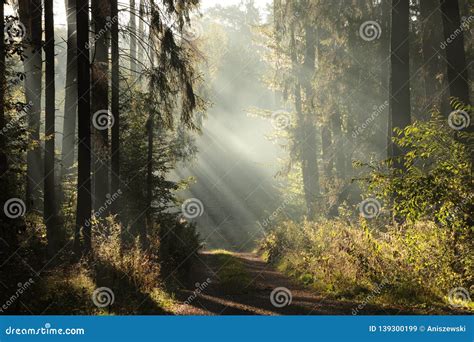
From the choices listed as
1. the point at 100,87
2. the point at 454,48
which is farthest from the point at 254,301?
the point at 454,48

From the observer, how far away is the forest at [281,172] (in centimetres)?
881

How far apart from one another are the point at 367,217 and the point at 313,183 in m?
8.55

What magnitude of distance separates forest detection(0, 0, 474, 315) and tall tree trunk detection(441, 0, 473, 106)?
4 centimetres

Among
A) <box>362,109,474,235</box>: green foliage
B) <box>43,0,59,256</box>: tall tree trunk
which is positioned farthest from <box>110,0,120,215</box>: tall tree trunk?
<box>362,109,474,235</box>: green foliage

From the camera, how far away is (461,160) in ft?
27.9

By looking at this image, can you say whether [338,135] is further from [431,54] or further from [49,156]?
[49,156]

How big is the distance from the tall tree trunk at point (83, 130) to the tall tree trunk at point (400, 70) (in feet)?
28.2

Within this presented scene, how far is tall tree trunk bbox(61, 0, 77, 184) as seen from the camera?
13047 millimetres

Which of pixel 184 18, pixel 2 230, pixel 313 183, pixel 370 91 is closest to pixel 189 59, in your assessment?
pixel 184 18

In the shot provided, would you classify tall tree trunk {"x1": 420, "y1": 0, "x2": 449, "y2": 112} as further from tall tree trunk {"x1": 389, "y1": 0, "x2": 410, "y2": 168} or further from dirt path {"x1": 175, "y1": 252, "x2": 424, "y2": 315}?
dirt path {"x1": 175, "y1": 252, "x2": 424, "y2": 315}

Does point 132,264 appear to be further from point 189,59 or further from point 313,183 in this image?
point 313,183

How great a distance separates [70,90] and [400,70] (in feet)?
37.8

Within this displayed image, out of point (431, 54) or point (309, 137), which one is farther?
point (309, 137)

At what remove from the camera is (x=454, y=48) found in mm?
12641
